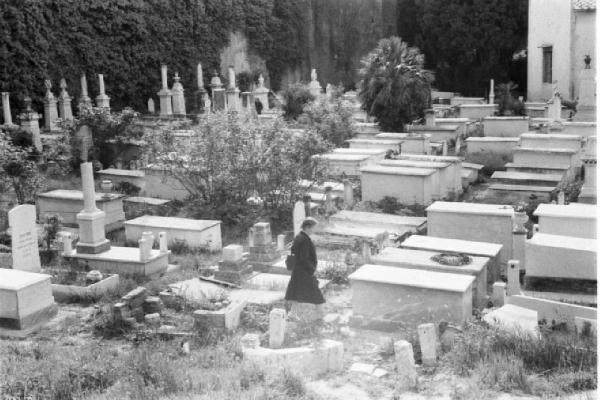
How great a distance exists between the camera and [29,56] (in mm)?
23469

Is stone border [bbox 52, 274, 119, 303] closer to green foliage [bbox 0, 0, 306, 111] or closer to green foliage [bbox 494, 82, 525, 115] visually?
green foliage [bbox 0, 0, 306, 111]

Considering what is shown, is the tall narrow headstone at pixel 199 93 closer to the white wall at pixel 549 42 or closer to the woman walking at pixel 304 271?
the white wall at pixel 549 42

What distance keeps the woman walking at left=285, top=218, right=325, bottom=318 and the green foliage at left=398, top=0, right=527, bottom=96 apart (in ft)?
83.2

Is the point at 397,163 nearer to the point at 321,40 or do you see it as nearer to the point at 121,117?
the point at 121,117

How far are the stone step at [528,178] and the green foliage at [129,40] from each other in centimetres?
1435

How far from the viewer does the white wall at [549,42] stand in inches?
1137

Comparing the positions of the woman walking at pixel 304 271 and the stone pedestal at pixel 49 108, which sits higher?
the stone pedestal at pixel 49 108

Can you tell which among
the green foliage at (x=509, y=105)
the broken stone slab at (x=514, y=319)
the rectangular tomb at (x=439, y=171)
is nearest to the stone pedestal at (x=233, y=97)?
the rectangular tomb at (x=439, y=171)

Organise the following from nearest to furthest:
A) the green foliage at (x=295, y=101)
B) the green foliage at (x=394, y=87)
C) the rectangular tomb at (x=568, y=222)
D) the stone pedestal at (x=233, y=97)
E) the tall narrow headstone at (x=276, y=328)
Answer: the tall narrow headstone at (x=276, y=328) → the rectangular tomb at (x=568, y=222) → the green foliage at (x=394, y=87) → the stone pedestal at (x=233, y=97) → the green foliage at (x=295, y=101)

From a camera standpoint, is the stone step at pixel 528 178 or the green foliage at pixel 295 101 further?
the green foliage at pixel 295 101

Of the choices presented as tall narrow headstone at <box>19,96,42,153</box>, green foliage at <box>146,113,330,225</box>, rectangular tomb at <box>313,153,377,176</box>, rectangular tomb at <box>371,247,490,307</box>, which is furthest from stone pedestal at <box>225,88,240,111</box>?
rectangular tomb at <box>371,247,490,307</box>

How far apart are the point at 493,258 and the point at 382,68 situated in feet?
41.8

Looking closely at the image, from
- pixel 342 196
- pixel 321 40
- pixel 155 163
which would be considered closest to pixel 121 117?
pixel 155 163

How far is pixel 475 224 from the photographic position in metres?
12.1
